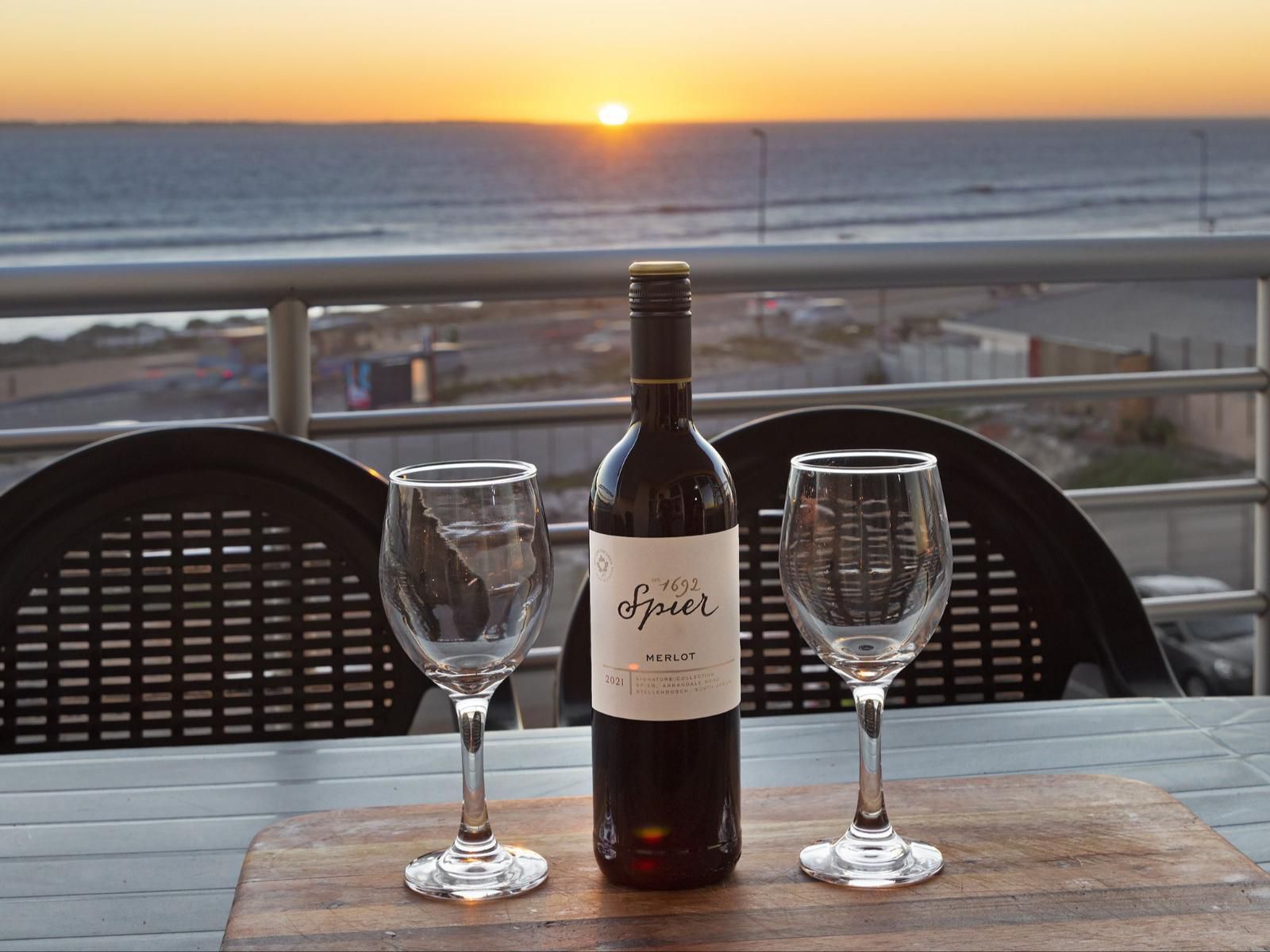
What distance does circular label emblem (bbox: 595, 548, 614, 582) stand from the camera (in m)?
0.63

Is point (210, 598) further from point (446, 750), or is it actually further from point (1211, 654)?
point (1211, 654)

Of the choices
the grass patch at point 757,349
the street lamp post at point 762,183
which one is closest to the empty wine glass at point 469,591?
the grass patch at point 757,349

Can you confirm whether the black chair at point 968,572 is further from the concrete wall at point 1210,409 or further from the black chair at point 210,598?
the concrete wall at point 1210,409

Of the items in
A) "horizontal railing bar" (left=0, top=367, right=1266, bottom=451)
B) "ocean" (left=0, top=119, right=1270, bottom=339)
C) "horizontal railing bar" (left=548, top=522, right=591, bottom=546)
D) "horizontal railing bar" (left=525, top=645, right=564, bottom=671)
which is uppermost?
"ocean" (left=0, top=119, right=1270, bottom=339)

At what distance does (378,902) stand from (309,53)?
27933 mm

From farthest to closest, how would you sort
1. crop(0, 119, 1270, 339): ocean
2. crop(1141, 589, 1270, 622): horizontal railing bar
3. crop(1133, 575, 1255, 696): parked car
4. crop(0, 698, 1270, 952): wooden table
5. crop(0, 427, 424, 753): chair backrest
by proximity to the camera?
crop(0, 119, 1270, 339): ocean, crop(1133, 575, 1255, 696): parked car, crop(1141, 589, 1270, 622): horizontal railing bar, crop(0, 427, 424, 753): chair backrest, crop(0, 698, 1270, 952): wooden table

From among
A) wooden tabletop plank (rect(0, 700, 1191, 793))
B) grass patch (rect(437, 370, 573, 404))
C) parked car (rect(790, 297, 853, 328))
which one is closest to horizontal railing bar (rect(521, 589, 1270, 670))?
wooden tabletop plank (rect(0, 700, 1191, 793))

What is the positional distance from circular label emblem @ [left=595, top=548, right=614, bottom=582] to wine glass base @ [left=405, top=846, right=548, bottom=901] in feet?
0.51

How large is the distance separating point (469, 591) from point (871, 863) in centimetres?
24

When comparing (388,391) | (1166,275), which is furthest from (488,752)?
(388,391)

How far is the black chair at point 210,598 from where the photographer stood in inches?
45.6

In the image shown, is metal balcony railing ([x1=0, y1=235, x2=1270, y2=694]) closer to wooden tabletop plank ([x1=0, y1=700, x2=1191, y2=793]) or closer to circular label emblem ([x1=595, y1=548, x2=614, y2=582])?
wooden tabletop plank ([x1=0, y1=700, x2=1191, y2=793])

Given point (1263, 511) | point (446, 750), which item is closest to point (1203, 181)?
point (1263, 511)

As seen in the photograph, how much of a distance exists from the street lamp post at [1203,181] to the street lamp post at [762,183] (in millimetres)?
8985
